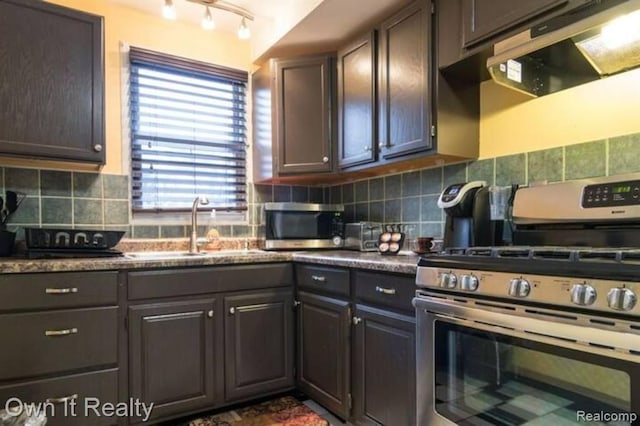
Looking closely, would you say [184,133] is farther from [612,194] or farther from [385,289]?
[612,194]

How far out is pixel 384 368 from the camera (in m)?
1.72

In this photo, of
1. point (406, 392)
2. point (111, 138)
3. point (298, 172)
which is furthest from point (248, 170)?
point (406, 392)

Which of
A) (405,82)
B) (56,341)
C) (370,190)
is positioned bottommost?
(56,341)

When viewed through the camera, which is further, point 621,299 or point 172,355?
point 172,355

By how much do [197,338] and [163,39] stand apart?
1.97 meters

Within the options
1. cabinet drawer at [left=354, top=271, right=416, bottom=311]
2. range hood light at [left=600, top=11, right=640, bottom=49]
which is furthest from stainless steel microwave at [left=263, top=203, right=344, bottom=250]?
range hood light at [left=600, top=11, right=640, bottom=49]

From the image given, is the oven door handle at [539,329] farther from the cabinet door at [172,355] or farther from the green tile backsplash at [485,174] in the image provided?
the cabinet door at [172,355]

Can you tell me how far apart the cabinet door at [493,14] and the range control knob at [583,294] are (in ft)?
3.20

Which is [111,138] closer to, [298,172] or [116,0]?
[116,0]

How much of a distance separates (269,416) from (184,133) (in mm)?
1882

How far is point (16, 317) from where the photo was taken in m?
1.67

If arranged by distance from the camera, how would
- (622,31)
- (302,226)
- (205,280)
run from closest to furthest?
(622,31)
(205,280)
(302,226)

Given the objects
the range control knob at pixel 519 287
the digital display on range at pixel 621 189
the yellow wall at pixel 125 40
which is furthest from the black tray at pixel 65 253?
the digital display on range at pixel 621 189

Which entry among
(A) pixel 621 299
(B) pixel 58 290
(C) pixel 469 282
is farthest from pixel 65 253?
(A) pixel 621 299
